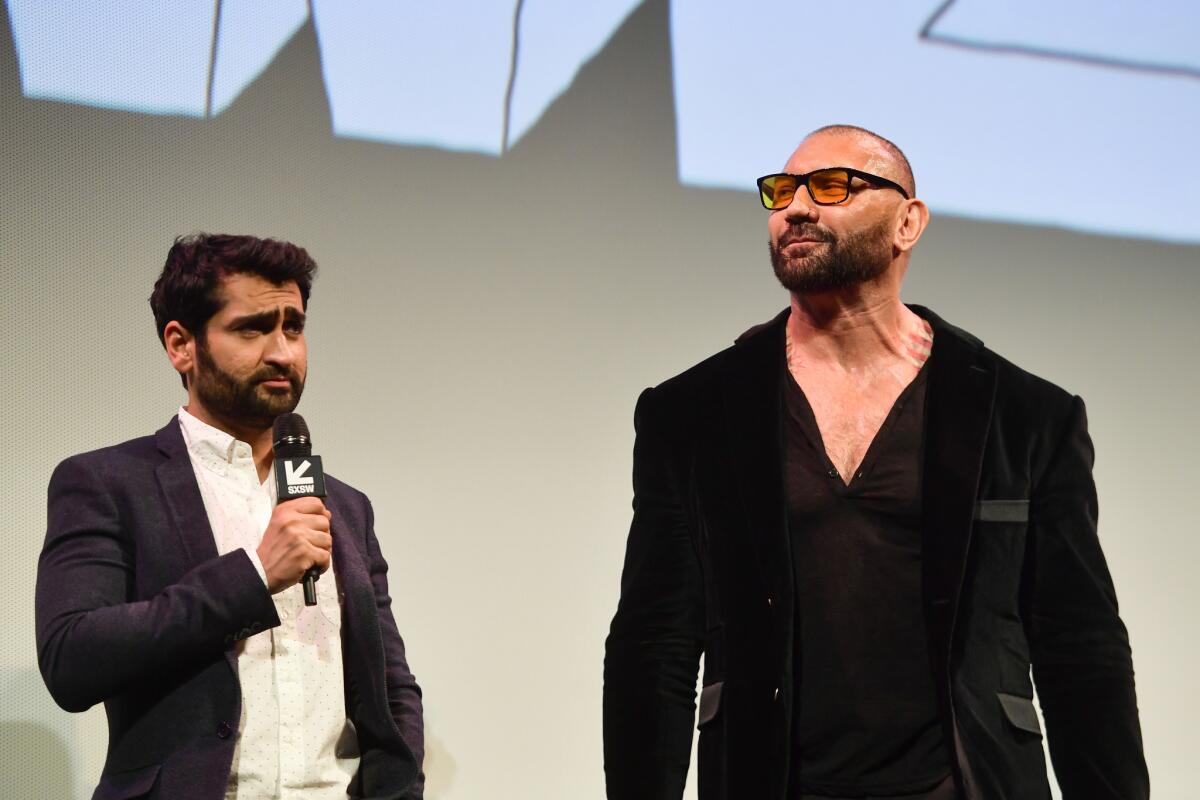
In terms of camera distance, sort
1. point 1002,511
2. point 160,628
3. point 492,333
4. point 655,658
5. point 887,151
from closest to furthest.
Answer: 1. point 160,628
2. point 1002,511
3. point 655,658
4. point 887,151
5. point 492,333

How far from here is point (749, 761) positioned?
1.98 meters

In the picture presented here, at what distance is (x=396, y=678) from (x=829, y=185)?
1108 millimetres

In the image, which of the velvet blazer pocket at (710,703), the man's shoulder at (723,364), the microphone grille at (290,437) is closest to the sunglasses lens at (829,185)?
the man's shoulder at (723,364)

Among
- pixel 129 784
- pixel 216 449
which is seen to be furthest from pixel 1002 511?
pixel 129 784

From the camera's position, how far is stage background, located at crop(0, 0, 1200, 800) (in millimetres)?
2980

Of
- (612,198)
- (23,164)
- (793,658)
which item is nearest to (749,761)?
(793,658)

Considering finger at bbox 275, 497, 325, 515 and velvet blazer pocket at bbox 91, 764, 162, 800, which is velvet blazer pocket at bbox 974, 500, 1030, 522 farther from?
velvet blazer pocket at bbox 91, 764, 162, 800

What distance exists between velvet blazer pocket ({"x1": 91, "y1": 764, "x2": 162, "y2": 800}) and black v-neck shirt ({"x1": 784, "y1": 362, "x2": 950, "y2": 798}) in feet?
3.02

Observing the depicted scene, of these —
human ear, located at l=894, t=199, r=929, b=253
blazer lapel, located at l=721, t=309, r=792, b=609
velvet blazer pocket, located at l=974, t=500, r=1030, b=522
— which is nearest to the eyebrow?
blazer lapel, located at l=721, t=309, r=792, b=609

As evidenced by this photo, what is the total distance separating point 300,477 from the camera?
2068mm

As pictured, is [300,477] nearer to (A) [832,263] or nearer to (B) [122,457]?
(B) [122,457]

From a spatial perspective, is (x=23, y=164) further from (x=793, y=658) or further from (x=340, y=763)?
(x=793, y=658)

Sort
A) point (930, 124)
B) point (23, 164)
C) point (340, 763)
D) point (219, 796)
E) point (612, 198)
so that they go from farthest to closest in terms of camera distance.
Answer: point (930, 124)
point (612, 198)
point (23, 164)
point (340, 763)
point (219, 796)

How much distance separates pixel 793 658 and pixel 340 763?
2.36 feet
